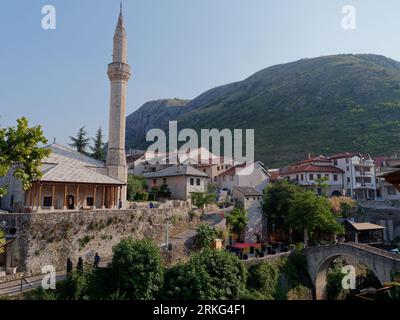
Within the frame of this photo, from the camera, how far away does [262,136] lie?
10231 centimetres

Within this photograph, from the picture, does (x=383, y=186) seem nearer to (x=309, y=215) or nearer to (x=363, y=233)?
(x=363, y=233)

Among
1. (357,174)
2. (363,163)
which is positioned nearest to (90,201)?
(357,174)

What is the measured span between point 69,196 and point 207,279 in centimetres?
1566

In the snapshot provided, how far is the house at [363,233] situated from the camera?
132ft

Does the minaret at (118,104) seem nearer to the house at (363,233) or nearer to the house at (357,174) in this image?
the house at (363,233)

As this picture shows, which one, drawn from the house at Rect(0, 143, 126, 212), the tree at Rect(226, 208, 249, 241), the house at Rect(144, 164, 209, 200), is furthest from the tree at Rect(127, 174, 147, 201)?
the tree at Rect(226, 208, 249, 241)

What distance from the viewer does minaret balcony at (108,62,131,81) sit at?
124 ft

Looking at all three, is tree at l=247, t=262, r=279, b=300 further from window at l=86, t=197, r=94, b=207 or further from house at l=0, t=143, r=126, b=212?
window at l=86, t=197, r=94, b=207

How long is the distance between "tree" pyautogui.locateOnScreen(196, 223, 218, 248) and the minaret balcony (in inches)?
806

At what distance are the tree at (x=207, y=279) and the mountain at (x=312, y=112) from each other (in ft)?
196

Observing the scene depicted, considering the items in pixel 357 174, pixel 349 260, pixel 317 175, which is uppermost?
pixel 357 174

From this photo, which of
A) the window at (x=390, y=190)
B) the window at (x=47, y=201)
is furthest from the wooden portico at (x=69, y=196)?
the window at (x=390, y=190)

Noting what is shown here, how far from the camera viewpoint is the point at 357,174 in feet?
183
